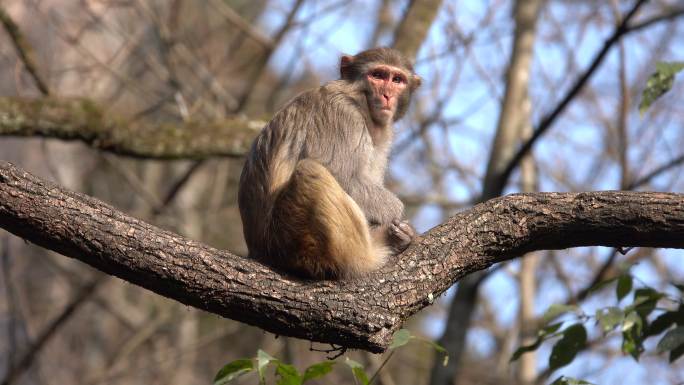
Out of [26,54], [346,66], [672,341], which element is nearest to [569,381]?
[672,341]

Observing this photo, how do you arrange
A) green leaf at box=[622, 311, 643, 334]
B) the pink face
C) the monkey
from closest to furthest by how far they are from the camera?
green leaf at box=[622, 311, 643, 334] < the monkey < the pink face

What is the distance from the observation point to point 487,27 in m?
13.0

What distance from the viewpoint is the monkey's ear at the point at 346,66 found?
285 inches

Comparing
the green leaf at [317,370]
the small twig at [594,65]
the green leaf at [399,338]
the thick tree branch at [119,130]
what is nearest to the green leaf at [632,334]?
the green leaf at [399,338]

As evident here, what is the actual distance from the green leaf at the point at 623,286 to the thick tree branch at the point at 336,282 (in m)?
0.54

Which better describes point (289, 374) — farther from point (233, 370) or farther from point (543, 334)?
point (543, 334)

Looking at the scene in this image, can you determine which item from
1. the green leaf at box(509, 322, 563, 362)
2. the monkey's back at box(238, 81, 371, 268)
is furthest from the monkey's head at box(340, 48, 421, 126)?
the green leaf at box(509, 322, 563, 362)

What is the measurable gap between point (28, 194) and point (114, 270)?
0.63 m

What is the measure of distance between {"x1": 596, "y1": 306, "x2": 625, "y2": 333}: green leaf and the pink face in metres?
2.54

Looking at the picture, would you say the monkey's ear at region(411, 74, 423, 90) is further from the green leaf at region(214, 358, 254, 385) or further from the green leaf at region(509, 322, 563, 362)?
the green leaf at region(214, 358, 254, 385)

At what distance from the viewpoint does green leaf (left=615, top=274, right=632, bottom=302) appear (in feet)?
18.0

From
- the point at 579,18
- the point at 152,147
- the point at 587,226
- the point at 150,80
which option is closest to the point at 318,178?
the point at 587,226

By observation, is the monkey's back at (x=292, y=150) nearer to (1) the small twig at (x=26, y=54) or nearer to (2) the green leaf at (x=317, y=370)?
(2) the green leaf at (x=317, y=370)

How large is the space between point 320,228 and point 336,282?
59 cm
